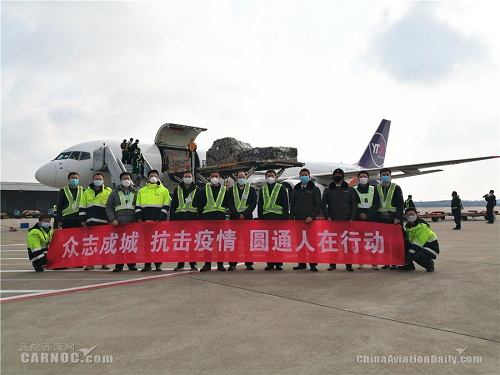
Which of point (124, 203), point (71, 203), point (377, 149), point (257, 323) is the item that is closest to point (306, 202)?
point (124, 203)

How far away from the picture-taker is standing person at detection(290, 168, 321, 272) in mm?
7625

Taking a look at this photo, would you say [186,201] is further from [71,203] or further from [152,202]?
[71,203]

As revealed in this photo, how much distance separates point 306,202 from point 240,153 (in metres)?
8.54

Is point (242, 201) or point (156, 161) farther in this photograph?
point (156, 161)

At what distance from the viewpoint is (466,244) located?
426 inches

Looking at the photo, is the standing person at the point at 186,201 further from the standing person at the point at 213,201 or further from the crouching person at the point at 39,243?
the crouching person at the point at 39,243

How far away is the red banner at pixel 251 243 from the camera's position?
733 centimetres

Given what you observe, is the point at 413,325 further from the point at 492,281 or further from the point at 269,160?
the point at 269,160

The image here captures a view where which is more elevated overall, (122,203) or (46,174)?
(46,174)

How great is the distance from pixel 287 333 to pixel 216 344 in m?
0.69

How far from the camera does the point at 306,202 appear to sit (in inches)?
302

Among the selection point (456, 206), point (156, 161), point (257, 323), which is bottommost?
point (257, 323)

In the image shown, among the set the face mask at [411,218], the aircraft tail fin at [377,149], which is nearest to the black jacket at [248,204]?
the face mask at [411,218]

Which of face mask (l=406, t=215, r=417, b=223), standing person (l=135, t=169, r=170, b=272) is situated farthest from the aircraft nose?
face mask (l=406, t=215, r=417, b=223)
